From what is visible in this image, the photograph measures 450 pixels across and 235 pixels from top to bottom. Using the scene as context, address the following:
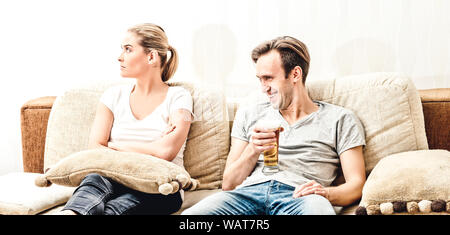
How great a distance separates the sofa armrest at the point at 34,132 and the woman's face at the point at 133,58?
0.45 m

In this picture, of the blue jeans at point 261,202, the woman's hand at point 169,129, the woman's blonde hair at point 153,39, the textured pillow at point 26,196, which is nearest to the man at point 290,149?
the blue jeans at point 261,202

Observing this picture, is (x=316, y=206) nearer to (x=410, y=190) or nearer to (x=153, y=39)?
(x=410, y=190)

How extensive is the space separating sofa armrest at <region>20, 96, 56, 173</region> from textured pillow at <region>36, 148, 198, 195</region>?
579 millimetres

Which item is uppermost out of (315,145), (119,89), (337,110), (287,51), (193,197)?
(287,51)

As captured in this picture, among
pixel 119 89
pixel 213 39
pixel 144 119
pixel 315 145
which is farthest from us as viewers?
pixel 213 39

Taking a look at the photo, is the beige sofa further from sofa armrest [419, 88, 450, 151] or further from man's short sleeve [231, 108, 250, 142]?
man's short sleeve [231, 108, 250, 142]

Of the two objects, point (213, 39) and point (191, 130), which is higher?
point (213, 39)

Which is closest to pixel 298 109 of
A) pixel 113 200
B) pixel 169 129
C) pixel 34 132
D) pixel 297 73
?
pixel 297 73

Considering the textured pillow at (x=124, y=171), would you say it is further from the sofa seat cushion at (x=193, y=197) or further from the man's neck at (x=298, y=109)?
the man's neck at (x=298, y=109)

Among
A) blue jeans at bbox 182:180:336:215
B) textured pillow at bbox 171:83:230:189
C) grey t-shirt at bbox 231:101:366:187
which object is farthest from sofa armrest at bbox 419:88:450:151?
textured pillow at bbox 171:83:230:189

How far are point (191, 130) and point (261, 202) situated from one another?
1.69 ft

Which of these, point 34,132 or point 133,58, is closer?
point 133,58

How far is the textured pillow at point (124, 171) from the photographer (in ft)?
4.80

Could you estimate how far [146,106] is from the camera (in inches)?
73.9
